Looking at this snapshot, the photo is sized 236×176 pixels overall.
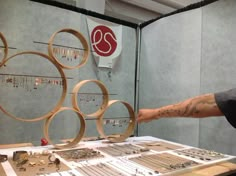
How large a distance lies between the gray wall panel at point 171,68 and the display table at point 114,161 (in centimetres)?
67

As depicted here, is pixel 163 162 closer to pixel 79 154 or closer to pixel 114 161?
pixel 114 161

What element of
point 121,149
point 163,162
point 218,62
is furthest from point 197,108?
point 218,62

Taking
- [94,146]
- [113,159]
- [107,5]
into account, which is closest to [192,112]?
[113,159]

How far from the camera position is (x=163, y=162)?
1.30 metres

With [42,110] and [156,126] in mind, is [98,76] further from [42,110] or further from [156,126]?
[156,126]

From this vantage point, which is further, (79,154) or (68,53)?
(68,53)

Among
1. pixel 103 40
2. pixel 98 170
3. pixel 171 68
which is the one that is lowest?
pixel 98 170

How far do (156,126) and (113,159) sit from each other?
4.14 feet

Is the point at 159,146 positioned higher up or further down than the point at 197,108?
further down

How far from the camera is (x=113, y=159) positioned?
134 cm

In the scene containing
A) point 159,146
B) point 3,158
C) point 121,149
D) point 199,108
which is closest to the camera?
point 199,108

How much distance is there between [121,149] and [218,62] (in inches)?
44.3

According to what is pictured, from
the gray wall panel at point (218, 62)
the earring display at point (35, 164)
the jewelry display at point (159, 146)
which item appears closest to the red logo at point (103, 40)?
the gray wall panel at point (218, 62)

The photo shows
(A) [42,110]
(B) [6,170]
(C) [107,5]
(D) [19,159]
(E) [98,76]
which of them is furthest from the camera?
(C) [107,5]
